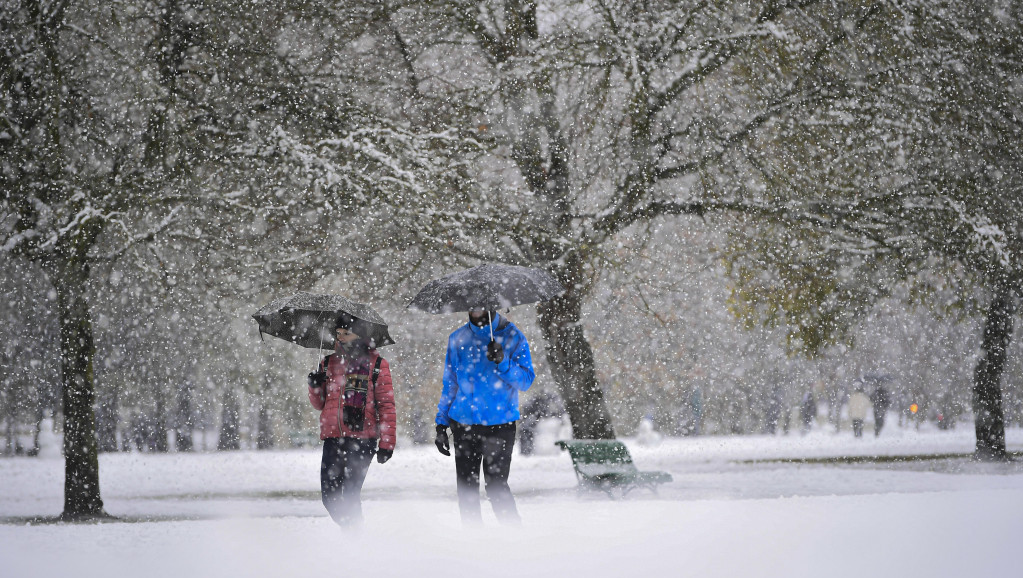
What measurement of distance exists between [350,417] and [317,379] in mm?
354

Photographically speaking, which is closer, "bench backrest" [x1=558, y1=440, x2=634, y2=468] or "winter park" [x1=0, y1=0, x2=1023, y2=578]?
"winter park" [x1=0, y1=0, x2=1023, y2=578]

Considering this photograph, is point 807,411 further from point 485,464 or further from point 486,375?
point 486,375

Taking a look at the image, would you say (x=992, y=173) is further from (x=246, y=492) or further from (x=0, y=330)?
(x=0, y=330)

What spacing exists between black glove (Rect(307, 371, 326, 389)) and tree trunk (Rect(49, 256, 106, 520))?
5466mm

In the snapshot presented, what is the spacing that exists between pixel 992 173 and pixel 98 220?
35.2ft

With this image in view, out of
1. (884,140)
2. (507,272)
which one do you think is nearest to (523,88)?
(884,140)

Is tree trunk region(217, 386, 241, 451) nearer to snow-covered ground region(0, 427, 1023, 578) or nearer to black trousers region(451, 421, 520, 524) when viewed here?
snow-covered ground region(0, 427, 1023, 578)

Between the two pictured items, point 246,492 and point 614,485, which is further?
point 246,492

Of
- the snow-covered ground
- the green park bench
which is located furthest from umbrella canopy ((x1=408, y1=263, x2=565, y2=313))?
the green park bench

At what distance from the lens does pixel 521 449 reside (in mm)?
23453

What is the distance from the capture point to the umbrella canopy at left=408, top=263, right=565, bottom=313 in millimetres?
6391

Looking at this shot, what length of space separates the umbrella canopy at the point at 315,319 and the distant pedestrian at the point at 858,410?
2387 cm

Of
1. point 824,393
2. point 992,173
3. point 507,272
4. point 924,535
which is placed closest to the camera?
point 924,535

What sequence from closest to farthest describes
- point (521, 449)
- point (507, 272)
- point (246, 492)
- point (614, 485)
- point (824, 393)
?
1. point (507, 272)
2. point (614, 485)
3. point (246, 492)
4. point (521, 449)
5. point (824, 393)
